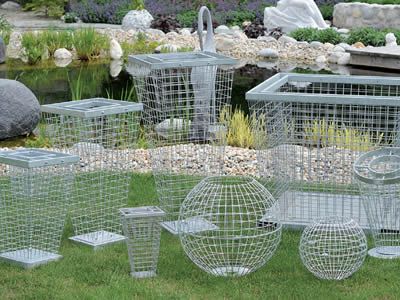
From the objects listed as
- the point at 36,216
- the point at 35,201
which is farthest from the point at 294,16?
the point at 35,201

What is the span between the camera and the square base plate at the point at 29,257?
520 centimetres

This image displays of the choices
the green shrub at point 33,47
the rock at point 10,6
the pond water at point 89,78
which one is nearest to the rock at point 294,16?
the pond water at point 89,78

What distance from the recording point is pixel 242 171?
25.0 ft

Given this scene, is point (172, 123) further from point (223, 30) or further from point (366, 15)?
point (366, 15)

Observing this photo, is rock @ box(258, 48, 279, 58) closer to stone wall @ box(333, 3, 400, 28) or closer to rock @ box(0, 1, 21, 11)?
stone wall @ box(333, 3, 400, 28)

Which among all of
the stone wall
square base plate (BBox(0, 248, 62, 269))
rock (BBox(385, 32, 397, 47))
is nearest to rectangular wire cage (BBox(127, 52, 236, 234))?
square base plate (BBox(0, 248, 62, 269))

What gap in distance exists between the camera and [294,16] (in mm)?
17812

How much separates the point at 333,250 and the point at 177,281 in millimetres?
868

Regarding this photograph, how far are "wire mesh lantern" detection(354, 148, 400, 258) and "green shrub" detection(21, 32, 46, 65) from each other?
389 inches

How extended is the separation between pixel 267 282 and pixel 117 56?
10.8 m

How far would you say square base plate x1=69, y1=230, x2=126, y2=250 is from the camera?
5.54m

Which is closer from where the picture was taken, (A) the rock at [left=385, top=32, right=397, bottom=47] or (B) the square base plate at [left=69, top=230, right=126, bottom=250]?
(B) the square base plate at [left=69, top=230, right=126, bottom=250]

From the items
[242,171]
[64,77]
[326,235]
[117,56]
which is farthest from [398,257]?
[117,56]

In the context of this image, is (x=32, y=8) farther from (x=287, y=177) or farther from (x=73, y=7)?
(x=287, y=177)
